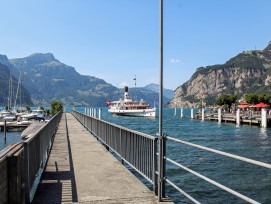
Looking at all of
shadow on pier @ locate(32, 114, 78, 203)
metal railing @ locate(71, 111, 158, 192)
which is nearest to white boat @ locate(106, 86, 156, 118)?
metal railing @ locate(71, 111, 158, 192)

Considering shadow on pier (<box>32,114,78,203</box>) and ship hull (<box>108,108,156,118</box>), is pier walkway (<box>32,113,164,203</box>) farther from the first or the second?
ship hull (<box>108,108,156,118</box>)

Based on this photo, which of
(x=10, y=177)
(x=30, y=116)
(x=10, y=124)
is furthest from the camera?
(x=30, y=116)

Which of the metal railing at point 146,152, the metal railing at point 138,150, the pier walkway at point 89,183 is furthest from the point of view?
the metal railing at point 138,150

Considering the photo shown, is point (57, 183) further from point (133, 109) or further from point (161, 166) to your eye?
point (133, 109)

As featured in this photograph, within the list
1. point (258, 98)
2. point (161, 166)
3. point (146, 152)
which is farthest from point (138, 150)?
point (258, 98)

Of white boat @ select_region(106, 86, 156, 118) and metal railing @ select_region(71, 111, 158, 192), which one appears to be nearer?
metal railing @ select_region(71, 111, 158, 192)

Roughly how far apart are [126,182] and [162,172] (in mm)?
1964

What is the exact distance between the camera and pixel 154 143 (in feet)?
24.5

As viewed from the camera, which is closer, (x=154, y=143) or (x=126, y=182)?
(x=154, y=143)

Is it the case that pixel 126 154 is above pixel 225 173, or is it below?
above

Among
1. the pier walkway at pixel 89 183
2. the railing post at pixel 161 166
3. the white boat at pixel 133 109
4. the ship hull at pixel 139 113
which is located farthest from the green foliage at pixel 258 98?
the railing post at pixel 161 166

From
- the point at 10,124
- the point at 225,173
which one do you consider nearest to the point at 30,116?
the point at 10,124

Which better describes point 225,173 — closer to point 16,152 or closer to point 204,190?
point 204,190

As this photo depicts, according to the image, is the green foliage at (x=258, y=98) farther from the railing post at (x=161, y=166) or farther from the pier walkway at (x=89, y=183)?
the railing post at (x=161, y=166)
